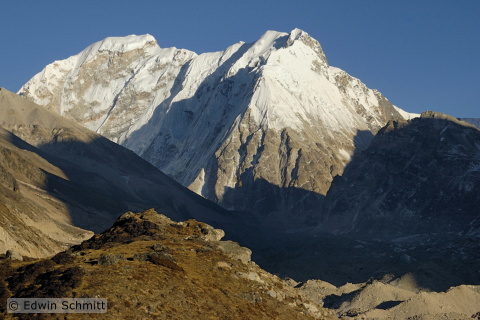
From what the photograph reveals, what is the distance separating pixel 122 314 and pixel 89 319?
1.90 metres

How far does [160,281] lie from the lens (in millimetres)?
45406

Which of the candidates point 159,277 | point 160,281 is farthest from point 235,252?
point 160,281

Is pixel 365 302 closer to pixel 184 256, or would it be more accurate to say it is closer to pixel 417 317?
pixel 417 317

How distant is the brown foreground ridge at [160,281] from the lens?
42250 millimetres
